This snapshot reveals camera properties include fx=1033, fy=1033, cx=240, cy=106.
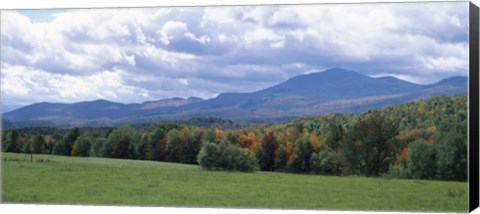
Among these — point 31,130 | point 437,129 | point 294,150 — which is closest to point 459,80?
point 437,129

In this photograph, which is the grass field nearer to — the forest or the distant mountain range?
the forest

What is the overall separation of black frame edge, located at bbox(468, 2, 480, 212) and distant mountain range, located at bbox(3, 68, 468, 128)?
158mm

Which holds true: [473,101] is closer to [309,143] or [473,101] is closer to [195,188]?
[309,143]

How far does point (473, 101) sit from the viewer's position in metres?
16.2

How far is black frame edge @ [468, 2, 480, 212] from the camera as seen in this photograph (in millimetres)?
16188

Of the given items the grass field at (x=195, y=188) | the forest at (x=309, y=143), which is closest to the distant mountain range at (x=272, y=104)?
the forest at (x=309, y=143)

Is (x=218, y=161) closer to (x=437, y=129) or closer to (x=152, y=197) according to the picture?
(x=152, y=197)

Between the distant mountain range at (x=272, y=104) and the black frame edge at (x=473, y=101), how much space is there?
6.2 inches

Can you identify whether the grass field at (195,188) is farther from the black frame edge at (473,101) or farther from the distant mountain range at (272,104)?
the distant mountain range at (272,104)

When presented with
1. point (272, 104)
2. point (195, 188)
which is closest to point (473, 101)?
point (272, 104)

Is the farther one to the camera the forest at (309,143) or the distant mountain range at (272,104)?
the distant mountain range at (272,104)

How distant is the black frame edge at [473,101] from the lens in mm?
16188

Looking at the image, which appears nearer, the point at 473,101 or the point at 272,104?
the point at 473,101

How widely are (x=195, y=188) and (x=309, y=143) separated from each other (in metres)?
2.09
